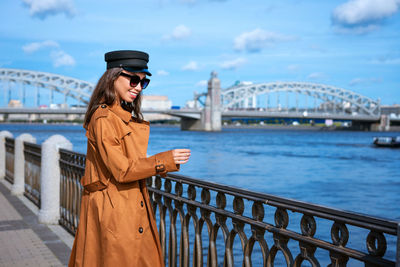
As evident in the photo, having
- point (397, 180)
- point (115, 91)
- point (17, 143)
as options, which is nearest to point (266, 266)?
point (115, 91)

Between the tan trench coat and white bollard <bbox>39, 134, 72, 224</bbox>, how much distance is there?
3.32 metres

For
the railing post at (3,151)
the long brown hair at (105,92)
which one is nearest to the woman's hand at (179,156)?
the long brown hair at (105,92)

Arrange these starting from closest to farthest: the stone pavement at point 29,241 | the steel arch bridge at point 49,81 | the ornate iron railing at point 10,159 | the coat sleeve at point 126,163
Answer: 1. the coat sleeve at point 126,163
2. the stone pavement at point 29,241
3. the ornate iron railing at point 10,159
4. the steel arch bridge at point 49,81

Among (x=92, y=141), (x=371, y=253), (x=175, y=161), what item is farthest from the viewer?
(x=92, y=141)

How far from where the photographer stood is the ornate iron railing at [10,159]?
859cm

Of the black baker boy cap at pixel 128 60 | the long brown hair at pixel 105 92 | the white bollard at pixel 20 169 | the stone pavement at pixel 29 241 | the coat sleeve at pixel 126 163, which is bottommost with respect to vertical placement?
the stone pavement at pixel 29 241

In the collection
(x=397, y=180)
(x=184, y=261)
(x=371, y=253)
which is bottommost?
(x=397, y=180)

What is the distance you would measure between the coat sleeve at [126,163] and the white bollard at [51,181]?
3.47 metres

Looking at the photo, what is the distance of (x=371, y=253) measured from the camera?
1704 mm

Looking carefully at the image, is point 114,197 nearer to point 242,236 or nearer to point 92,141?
point 92,141

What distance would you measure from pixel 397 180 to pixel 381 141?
103 ft

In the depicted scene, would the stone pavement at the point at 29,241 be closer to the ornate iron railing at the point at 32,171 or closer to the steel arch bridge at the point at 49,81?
the ornate iron railing at the point at 32,171

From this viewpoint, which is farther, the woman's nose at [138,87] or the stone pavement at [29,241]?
the stone pavement at [29,241]

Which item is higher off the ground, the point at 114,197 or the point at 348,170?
the point at 114,197
